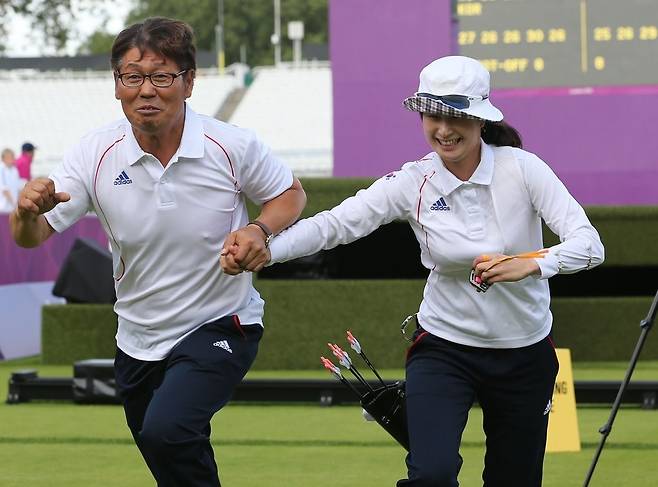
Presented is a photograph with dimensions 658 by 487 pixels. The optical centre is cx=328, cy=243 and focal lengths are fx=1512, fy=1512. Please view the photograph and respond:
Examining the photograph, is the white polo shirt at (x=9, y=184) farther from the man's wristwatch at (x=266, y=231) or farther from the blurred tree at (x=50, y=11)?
the blurred tree at (x=50, y=11)

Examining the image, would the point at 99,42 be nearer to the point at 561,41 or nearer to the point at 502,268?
the point at 561,41

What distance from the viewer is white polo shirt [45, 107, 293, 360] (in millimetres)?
4883

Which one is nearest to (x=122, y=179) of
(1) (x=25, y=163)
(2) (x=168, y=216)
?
(2) (x=168, y=216)

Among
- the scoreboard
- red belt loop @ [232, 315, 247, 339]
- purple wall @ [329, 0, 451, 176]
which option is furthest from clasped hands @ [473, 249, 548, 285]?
purple wall @ [329, 0, 451, 176]

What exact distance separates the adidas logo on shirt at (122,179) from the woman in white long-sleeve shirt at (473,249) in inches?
20.3

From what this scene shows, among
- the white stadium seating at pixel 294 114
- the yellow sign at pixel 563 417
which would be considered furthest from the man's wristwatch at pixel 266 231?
the white stadium seating at pixel 294 114

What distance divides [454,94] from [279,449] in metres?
4.03

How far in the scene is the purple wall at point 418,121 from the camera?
49.7 feet

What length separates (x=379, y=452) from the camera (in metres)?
8.27

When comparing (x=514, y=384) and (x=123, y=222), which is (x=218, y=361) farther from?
(x=514, y=384)

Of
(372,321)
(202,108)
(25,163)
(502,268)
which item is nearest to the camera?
(502,268)

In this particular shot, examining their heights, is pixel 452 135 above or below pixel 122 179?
above

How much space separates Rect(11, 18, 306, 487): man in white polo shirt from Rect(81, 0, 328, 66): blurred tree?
8065cm

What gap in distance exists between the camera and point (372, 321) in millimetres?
12555
